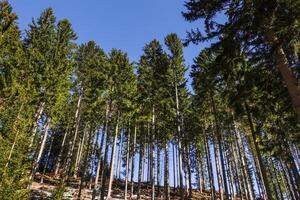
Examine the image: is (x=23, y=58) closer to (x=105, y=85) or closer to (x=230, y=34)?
(x=105, y=85)

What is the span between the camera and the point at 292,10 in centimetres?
895

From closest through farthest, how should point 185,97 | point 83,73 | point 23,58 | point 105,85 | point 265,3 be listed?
point 265,3, point 23,58, point 105,85, point 185,97, point 83,73

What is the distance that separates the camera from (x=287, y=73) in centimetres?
888

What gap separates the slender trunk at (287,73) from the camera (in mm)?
8383

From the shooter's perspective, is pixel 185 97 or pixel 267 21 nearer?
pixel 267 21

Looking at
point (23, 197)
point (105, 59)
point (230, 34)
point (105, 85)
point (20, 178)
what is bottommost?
point (23, 197)

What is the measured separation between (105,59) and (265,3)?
17.4 meters

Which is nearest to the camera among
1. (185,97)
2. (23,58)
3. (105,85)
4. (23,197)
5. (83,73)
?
(23,197)

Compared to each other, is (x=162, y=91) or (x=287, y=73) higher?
(x=162, y=91)

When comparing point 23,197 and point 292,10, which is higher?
point 292,10

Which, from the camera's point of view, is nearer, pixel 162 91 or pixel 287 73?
pixel 287 73

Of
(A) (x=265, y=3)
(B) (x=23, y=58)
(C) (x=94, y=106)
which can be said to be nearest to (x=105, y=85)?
(C) (x=94, y=106)

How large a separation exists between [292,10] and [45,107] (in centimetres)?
1709

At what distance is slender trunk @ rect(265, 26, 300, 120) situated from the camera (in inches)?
330
